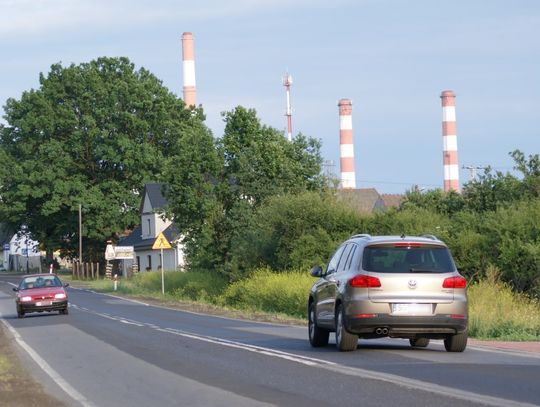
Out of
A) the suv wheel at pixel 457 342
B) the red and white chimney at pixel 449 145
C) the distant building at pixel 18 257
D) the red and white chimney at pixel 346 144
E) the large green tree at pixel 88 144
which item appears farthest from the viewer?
the distant building at pixel 18 257

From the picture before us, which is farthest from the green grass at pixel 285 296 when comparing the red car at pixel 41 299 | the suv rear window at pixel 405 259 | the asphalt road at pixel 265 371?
the red car at pixel 41 299

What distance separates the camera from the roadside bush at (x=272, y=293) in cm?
3675

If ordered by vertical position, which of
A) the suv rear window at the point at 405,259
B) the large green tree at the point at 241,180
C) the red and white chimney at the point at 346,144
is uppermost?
the red and white chimney at the point at 346,144

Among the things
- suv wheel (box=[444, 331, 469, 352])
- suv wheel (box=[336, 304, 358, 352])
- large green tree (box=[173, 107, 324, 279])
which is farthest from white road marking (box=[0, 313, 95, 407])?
large green tree (box=[173, 107, 324, 279])

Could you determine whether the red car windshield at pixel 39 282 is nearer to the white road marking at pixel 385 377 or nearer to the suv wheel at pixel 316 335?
the white road marking at pixel 385 377

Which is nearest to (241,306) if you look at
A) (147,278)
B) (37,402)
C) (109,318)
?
(109,318)

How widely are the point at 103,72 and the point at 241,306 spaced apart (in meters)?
52.3

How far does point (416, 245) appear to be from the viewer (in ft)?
57.2

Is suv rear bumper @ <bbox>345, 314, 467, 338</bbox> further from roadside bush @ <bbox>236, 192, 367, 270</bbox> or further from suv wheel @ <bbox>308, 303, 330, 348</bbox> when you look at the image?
roadside bush @ <bbox>236, 192, 367, 270</bbox>

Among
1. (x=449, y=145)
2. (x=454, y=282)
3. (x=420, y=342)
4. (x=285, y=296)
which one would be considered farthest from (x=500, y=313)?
(x=449, y=145)

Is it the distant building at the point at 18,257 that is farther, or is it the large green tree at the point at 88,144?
the distant building at the point at 18,257

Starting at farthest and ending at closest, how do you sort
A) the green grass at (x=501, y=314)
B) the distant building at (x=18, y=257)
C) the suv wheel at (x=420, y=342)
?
1. the distant building at (x=18, y=257)
2. the green grass at (x=501, y=314)
3. the suv wheel at (x=420, y=342)

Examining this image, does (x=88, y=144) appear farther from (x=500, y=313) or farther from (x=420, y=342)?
(x=420, y=342)

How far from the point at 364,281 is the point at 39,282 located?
24.4 meters
